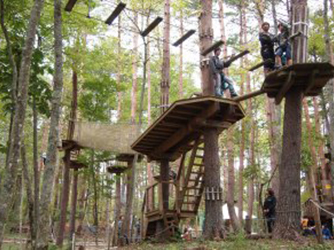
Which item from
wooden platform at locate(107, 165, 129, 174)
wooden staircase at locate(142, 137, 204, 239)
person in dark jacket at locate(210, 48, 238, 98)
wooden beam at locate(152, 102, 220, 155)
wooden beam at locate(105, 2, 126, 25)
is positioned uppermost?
wooden beam at locate(105, 2, 126, 25)

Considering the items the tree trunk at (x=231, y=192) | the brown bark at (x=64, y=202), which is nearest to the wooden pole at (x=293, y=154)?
the tree trunk at (x=231, y=192)

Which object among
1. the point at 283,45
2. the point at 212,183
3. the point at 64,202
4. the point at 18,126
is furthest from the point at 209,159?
the point at 64,202

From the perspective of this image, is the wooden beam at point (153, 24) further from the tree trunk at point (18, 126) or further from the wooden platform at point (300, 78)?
the wooden platform at point (300, 78)

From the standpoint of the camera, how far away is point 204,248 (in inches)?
256

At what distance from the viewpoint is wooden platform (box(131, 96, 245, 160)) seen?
804 cm

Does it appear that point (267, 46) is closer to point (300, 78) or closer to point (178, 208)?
point (300, 78)

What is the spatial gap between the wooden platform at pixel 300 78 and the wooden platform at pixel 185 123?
→ 941 mm

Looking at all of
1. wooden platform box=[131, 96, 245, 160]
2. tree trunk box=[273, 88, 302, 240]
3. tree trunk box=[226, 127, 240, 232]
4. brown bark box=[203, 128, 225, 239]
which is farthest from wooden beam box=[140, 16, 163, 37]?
tree trunk box=[226, 127, 240, 232]

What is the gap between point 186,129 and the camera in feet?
30.5

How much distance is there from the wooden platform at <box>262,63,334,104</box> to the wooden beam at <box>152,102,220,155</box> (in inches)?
49.3

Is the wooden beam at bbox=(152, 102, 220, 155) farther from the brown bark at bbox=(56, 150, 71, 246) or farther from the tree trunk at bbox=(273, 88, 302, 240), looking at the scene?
the brown bark at bbox=(56, 150, 71, 246)

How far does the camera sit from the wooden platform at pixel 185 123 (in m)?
8.04

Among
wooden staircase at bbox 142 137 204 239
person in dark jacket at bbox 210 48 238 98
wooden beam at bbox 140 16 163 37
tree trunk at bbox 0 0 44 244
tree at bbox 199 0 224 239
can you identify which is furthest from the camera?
wooden staircase at bbox 142 137 204 239

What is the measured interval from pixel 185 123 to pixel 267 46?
2.83m
